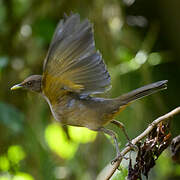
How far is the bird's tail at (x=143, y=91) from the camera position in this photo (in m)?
2.83

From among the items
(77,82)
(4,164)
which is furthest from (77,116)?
(4,164)

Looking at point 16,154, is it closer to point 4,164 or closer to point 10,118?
point 4,164

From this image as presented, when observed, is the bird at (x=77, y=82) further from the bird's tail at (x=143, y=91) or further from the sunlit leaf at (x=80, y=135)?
the sunlit leaf at (x=80, y=135)

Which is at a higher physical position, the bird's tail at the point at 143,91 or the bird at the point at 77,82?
the bird at the point at 77,82

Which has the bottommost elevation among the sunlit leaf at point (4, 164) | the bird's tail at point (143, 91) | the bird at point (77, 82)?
the sunlit leaf at point (4, 164)

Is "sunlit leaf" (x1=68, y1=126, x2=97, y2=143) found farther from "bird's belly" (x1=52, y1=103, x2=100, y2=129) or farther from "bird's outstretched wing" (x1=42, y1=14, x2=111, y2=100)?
"bird's outstretched wing" (x1=42, y1=14, x2=111, y2=100)

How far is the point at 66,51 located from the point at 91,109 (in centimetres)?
52

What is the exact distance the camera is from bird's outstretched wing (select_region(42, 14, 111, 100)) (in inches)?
116

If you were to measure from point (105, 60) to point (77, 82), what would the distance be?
2.24 m

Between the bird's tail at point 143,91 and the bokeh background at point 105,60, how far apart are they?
1468 millimetres

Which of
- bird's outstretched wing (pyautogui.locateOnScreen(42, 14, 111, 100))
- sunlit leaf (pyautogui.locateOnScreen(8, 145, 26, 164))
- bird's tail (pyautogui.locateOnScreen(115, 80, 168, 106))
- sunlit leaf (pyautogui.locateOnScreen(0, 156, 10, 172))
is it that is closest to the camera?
bird's tail (pyautogui.locateOnScreen(115, 80, 168, 106))

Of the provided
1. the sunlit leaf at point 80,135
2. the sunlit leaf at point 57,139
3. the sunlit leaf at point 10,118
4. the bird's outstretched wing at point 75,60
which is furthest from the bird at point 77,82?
the sunlit leaf at point 57,139

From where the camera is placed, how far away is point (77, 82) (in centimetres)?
315

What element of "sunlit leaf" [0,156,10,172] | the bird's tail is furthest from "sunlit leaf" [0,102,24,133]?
the bird's tail
